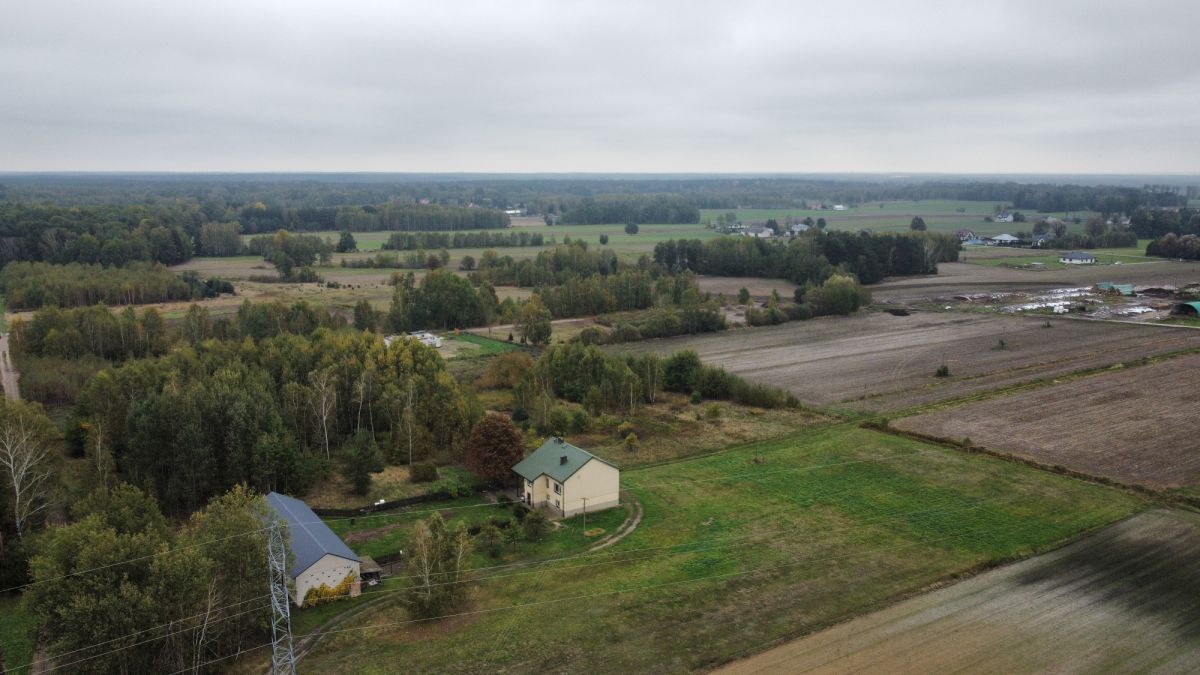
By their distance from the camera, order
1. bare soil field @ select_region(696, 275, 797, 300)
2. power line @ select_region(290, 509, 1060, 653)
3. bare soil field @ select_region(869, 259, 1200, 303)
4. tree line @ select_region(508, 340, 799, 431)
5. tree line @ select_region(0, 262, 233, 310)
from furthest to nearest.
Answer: bare soil field @ select_region(869, 259, 1200, 303) < bare soil field @ select_region(696, 275, 797, 300) < tree line @ select_region(0, 262, 233, 310) < tree line @ select_region(508, 340, 799, 431) < power line @ select_region(290, 509, 1060, 653)

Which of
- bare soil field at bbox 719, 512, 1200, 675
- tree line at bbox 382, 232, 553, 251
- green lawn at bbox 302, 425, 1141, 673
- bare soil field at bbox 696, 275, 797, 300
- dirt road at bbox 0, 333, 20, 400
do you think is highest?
tree line at bbox 382, 232, 553, 251

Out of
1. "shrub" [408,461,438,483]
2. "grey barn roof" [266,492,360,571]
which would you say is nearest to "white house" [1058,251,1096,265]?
"shrub" [408,461,438,483]

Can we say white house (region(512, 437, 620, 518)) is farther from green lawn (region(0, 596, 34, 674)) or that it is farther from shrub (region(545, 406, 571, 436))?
green lawn (region(0, 596, 34, 674))

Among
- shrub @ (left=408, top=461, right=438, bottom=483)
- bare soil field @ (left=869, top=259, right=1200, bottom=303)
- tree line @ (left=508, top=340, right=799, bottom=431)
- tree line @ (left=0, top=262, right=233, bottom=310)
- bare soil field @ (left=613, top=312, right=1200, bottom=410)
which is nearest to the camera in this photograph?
shrub @ (left=408, top=461, right=438, bottom=483)

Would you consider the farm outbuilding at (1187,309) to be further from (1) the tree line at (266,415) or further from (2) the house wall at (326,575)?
(2) the house wall at (326,575)

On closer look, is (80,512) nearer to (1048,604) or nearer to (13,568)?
(13,568)

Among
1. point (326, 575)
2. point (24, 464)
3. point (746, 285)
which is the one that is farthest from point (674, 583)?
point (746, 285)

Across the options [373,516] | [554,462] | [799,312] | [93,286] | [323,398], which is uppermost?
[323,398]

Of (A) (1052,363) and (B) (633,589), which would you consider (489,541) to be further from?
(A) (1052,363)
